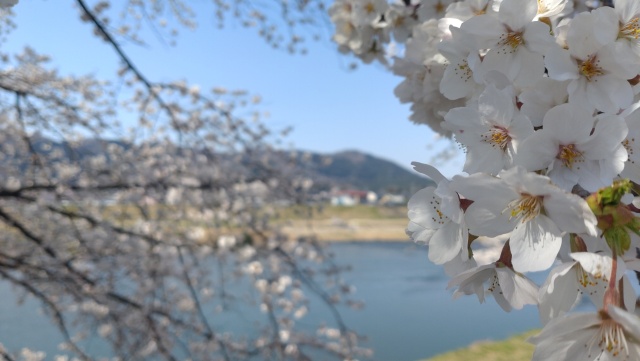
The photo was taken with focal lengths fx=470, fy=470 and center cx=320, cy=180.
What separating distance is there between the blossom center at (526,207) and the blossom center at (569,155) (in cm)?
5

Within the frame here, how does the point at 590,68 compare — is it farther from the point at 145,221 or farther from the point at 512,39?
the point at 145,221

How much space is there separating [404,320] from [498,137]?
27.0 ft

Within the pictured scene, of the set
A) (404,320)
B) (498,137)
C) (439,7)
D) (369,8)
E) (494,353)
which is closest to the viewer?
(498,137)

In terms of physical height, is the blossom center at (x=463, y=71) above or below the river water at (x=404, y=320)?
above

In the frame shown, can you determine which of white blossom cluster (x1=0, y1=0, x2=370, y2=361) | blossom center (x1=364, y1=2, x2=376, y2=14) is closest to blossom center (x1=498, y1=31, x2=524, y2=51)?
blossom center (x1=364, y1=2, x2=376, y2=14)

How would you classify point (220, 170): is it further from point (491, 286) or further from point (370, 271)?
point (370, 271)

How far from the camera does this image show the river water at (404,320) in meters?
6.52

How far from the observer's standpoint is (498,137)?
48cm

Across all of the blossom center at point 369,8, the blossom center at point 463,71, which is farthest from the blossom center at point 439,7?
the blossom center at point 463,71

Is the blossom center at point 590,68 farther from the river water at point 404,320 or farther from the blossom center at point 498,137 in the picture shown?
the river water at point 404,320

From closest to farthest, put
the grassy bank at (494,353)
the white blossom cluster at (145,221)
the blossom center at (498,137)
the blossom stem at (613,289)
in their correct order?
the blossom stem at (613,289)
the blossom center at (498,137)
the white blossom cluster at (145,221)
the grassy bank at (494,353)

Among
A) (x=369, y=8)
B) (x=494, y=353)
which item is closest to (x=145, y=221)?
(x=369, y=8)

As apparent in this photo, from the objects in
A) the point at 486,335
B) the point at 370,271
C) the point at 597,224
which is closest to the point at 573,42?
the point at 597,224

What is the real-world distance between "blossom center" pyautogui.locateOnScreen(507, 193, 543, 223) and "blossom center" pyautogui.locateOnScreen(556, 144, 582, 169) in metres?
0.05
